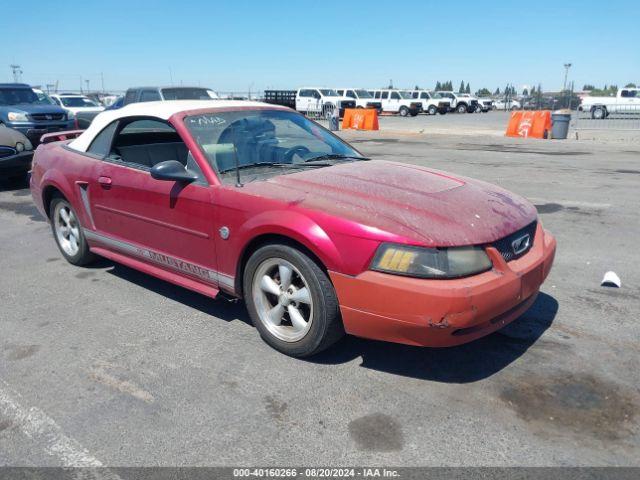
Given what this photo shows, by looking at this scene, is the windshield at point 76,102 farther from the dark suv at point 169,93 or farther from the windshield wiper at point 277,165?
the windshield wiper at point 277,165

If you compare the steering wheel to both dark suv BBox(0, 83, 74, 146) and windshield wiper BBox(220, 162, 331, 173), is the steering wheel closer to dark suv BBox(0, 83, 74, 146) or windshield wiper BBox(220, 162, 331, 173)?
windshield wiper BBox(220, 162, 331, 173)

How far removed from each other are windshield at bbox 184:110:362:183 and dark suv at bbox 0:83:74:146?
36.6 ft

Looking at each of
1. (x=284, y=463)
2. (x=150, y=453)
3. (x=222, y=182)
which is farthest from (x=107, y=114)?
(x=284, y=463)

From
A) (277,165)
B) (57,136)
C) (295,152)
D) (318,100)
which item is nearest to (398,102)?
(318,100)

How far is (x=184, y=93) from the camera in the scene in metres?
15.4

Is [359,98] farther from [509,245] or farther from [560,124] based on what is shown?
[509,245]

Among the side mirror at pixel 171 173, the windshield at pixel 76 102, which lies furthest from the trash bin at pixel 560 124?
the side mirror at pixel 171 173

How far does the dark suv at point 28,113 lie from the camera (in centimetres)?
1382

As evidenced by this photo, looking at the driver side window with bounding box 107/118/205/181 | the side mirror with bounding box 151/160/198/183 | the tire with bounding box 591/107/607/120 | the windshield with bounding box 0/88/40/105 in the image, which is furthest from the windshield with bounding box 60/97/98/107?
the tire with bounding box 591/107/607/120

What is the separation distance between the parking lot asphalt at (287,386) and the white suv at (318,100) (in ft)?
105

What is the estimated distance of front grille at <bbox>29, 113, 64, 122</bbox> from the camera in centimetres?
1405

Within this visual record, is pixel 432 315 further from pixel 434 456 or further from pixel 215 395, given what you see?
pixel 215 395

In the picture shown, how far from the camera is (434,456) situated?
100 inches

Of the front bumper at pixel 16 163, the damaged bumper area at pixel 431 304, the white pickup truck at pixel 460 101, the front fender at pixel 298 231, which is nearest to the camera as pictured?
the damaged bumper area at pixel 431 304
